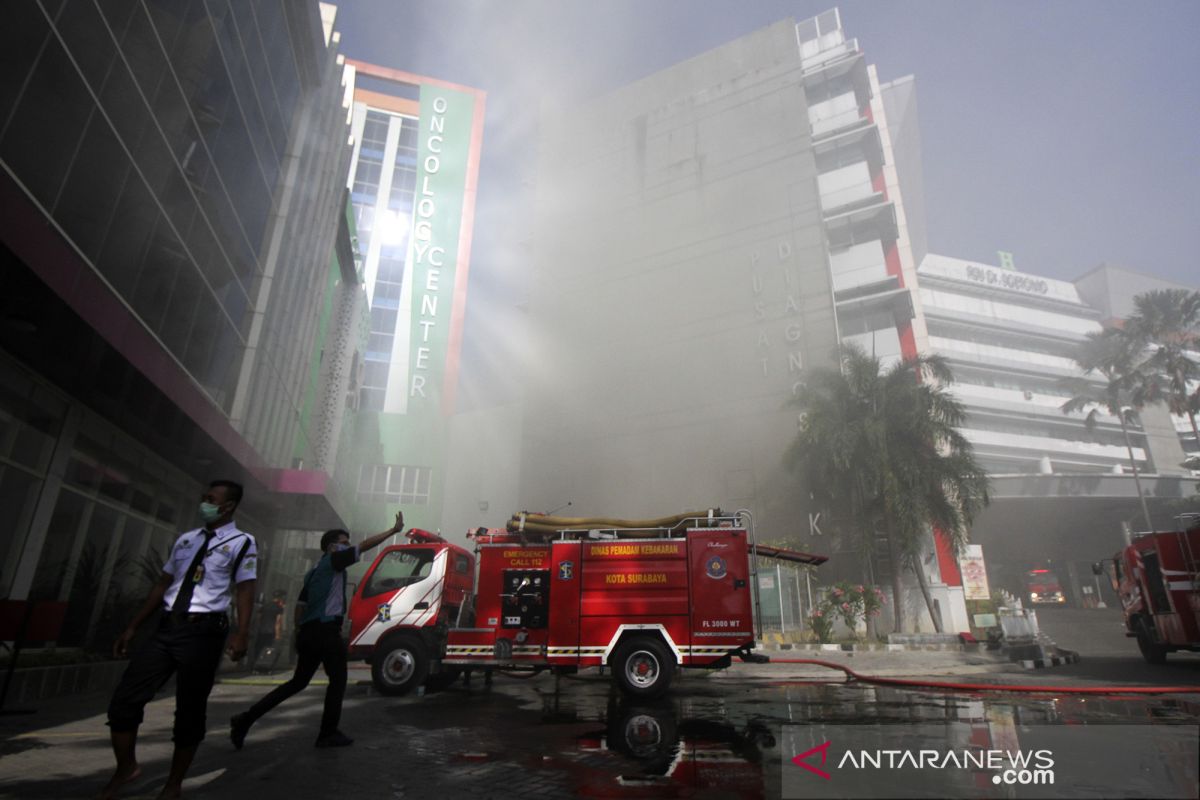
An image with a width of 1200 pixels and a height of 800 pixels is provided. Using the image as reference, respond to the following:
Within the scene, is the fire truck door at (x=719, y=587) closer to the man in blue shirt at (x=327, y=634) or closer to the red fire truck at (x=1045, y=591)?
the man in blue shirt at (x=327, y=634)

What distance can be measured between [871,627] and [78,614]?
81.5 ft

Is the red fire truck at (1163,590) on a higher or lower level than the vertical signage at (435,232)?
lower

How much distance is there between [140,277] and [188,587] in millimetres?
10328

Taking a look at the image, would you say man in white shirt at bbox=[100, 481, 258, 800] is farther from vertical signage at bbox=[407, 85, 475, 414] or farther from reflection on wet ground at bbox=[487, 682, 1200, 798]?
vertical signage at bbox=[407, 85, 475, 414]

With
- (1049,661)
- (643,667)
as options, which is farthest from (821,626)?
(643,667)

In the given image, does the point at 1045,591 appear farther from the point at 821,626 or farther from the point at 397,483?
the point at 397,483

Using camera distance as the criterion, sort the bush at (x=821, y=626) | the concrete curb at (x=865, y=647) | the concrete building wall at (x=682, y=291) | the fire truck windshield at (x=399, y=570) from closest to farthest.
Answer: the fire truck windshield at (x=399, y=570) → the concrete curb at (x=865, y=647) → the bush at (x=821, y=626) → the concrete building wall at (x=682, y=291)

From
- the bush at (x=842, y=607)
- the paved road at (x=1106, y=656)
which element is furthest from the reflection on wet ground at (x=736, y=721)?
the bush at (x=842, y=607)

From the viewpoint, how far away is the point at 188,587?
380 centimetres

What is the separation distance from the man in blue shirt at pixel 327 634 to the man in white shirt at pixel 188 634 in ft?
Result: 4.27

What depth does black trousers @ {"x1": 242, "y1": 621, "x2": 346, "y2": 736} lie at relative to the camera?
5211mm

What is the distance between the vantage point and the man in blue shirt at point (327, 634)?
17.1 ft

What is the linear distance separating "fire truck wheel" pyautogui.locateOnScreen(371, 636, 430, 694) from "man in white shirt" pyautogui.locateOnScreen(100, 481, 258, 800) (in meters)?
5.74
